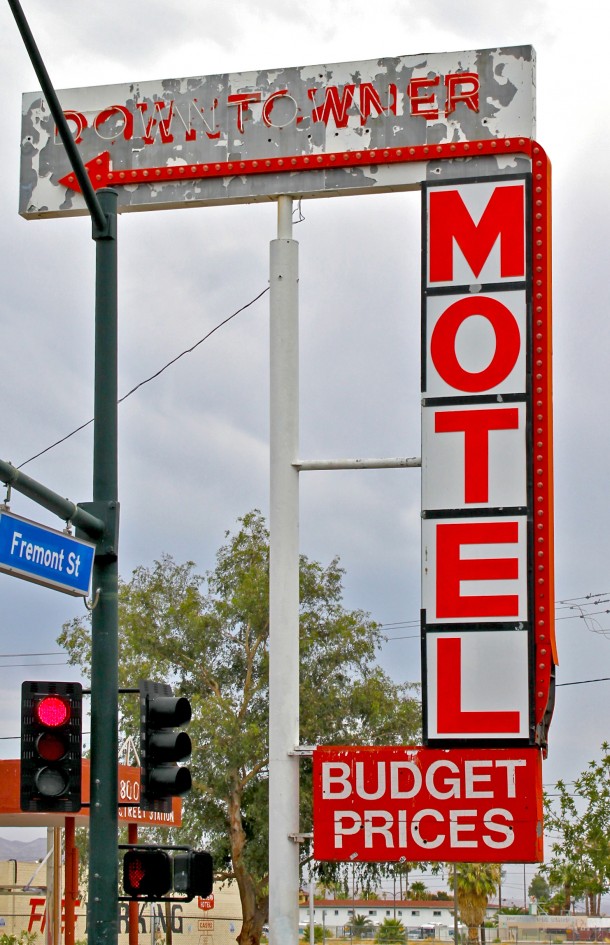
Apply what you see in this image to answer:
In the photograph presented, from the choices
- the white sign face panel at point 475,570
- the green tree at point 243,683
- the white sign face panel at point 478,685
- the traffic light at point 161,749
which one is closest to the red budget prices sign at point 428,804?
the white sign face panel at point 478,685

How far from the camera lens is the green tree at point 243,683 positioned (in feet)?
135

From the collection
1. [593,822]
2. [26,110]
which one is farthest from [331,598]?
[26,110]

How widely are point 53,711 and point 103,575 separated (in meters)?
1.13

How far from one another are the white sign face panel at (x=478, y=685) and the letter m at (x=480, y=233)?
3661 millimetres

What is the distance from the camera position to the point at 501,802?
1262 cm

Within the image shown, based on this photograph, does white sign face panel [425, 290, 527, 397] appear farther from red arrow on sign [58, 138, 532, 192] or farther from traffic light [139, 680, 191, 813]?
traffic light [139, 680, 191, 813]

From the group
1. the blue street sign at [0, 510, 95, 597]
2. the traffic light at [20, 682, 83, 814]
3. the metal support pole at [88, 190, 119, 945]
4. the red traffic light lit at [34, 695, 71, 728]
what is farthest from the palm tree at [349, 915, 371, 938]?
the blue street sign at [0, 510, 95, 597]

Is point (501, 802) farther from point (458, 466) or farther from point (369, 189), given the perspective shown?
point (369, 189)

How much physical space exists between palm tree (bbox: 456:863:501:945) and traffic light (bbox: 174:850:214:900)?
4704 cm

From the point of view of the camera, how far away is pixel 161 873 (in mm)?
10047

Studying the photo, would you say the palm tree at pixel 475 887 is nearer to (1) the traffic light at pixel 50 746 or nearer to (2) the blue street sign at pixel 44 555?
(1) the traffic light at pixel 50 746

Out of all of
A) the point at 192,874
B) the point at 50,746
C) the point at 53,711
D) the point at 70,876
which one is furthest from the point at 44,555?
the point at 70,876

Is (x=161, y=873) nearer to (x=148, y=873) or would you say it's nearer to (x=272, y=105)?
(x=148, y=873)

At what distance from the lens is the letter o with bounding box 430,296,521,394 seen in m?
13.5
